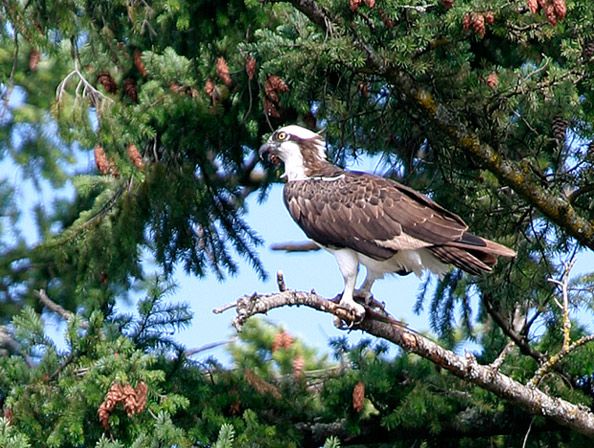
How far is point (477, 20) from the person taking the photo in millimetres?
8734

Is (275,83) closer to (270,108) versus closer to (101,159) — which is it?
(270,108)

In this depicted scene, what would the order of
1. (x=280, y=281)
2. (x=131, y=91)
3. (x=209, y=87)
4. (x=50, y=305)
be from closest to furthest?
(x=280, y=281) < (x=209, y=87) < (x=131, y=91) < (x=50, y=305)

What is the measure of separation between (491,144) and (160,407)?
2.84 meters

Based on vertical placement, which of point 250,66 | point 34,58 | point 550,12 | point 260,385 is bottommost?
point 260,385

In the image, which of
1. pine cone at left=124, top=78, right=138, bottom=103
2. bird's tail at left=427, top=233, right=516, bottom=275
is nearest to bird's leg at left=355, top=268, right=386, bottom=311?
bird's tail at left=427, top=233, right=516, bottom=275

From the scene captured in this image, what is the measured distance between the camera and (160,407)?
343 inches

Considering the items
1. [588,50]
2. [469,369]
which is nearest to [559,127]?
[588,50]

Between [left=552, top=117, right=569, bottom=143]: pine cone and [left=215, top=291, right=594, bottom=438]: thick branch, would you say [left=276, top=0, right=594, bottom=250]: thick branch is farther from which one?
[left=215, top=291, right=594, bottom=438]: thick branch

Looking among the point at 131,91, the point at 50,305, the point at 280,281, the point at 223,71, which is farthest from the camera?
the point at 50,305

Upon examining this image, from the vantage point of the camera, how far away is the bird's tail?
8.97 m

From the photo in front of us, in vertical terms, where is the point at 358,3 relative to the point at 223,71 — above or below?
below

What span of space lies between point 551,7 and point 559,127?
138 centimetres

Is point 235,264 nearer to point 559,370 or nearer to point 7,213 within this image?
point 7,213

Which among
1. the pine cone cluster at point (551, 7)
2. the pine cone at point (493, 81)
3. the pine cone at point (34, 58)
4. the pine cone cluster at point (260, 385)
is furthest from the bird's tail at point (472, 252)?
the pine cone at point (34, 58)
